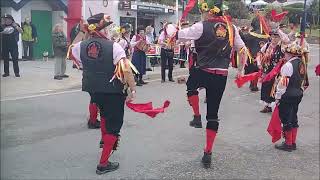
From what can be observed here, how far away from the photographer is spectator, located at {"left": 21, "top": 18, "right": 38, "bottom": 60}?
1756cm

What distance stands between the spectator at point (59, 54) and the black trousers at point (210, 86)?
877 cm

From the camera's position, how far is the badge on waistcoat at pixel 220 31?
5.54 metres

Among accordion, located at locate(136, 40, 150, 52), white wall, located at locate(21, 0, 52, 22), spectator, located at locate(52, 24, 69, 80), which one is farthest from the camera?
white wall, located at locate(21, 0, 52, 22)

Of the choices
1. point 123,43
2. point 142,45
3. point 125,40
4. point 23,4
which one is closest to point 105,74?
point 123,43

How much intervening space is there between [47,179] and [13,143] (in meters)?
1.69

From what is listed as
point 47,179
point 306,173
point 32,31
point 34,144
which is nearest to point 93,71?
point 47,179

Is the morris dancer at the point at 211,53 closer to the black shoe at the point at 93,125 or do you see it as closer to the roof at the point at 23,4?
the black shoe at the point at 93,125

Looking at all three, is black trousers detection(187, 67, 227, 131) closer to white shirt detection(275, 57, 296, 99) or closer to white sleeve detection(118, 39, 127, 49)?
white shirt detection(275, 57, 296, 99)

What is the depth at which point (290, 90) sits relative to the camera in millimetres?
6953

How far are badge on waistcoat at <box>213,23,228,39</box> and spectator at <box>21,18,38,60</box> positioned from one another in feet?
43.1

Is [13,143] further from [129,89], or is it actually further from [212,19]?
[212,19]

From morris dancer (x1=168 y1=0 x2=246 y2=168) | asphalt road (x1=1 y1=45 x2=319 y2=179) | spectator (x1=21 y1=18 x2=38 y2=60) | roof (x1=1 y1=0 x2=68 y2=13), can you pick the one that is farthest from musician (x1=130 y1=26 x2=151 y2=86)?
morris dancer (x1=168 y1=0 x2=246 y2=168)

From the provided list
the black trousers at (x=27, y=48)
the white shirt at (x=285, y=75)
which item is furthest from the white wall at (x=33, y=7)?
the white shirt at (x=285, y=75)

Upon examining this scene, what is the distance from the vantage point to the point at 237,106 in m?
11.0
